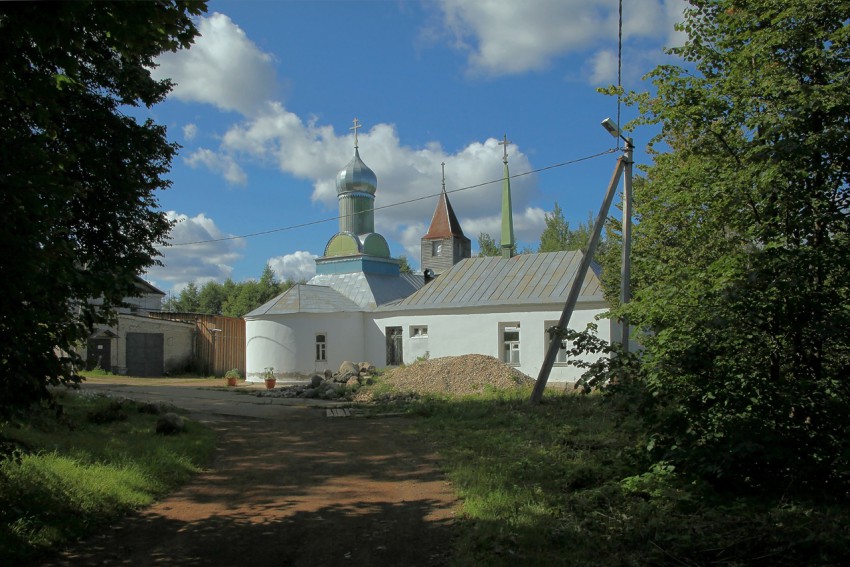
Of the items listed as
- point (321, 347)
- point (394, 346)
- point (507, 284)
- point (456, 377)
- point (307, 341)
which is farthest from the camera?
point (321, 347)

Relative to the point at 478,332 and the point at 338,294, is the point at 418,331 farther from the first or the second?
the point at 338,294

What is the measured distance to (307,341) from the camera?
87.2 ft

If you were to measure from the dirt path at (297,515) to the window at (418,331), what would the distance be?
48.0 feet

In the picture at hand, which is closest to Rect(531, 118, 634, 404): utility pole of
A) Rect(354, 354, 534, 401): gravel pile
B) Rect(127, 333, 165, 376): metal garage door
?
Rect(354, 354, 534, 401): gravel pile

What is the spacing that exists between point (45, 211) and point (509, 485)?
534cm

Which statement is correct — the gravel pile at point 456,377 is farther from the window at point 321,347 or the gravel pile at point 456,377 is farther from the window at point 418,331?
the window at point 321,347

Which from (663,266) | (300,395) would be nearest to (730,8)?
(663,266)

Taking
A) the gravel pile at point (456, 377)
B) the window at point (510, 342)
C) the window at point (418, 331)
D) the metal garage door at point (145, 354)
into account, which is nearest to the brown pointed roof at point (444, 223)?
the window at point (418, 331)

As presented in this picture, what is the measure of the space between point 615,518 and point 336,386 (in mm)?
15883

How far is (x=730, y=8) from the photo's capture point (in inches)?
271

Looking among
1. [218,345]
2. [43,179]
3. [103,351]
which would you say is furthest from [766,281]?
[103,351]

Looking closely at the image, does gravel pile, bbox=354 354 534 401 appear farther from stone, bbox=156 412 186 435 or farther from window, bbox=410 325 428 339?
stone, bbox=156 412 186 435

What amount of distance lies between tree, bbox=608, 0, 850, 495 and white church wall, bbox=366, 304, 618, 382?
14.4 meters

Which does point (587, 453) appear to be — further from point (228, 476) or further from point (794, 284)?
point (228, 476)
